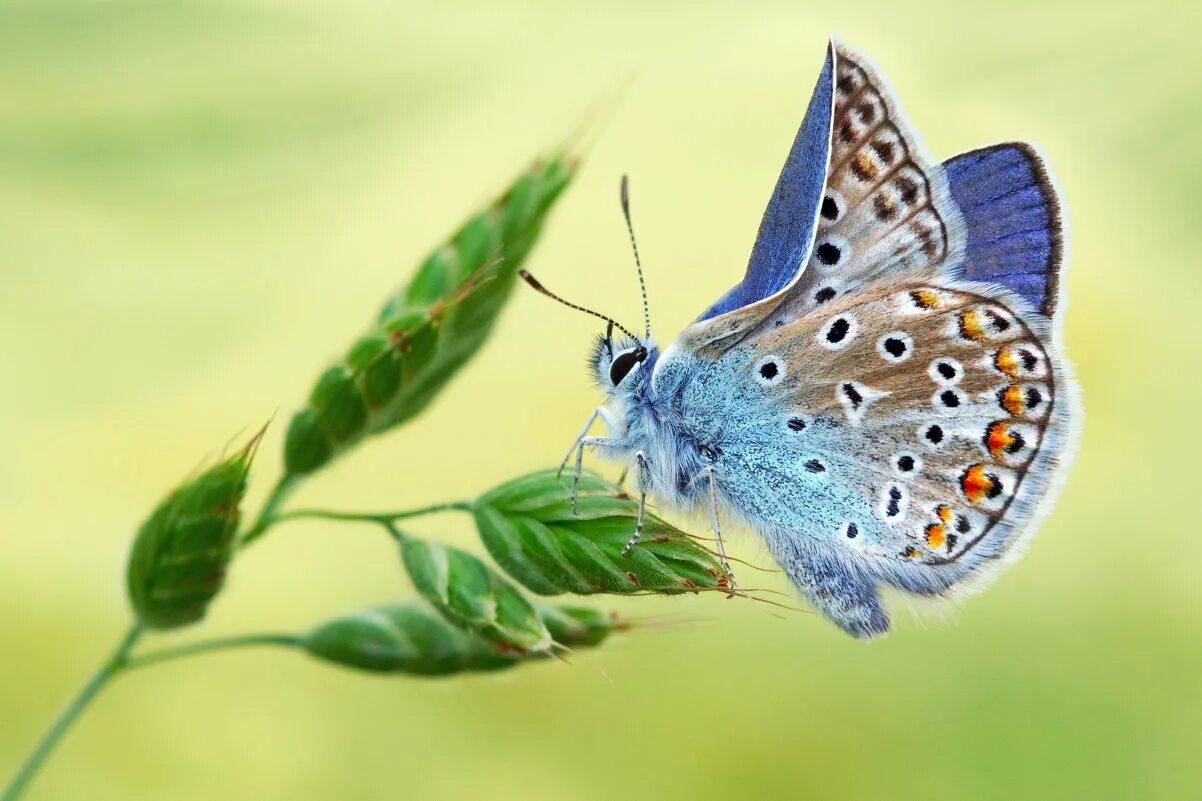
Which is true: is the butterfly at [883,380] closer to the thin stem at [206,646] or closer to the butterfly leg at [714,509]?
the butterfly leg at [714,509]

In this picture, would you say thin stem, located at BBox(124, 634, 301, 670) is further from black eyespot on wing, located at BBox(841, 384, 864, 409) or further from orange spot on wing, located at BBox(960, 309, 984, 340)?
orange spot on wing, located at BBox(960, 309, 984, 340)

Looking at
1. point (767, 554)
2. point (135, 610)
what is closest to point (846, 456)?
point (767, 554)

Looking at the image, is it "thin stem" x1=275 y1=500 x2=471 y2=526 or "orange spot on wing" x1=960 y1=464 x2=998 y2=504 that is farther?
"orange spot on wing" x1=960 y1=464 x2=998 y2=504

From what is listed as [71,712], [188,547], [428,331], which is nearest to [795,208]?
[428,331]

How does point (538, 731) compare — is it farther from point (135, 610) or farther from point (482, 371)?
point (135, 610)

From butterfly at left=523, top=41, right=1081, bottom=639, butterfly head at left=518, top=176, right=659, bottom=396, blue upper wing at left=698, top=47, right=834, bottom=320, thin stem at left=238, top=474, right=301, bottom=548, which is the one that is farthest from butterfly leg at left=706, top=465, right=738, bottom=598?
thin stem at left=238, top=474, right=301, bottom=548

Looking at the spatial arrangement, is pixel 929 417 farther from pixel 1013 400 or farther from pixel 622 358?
pixel 622 358
